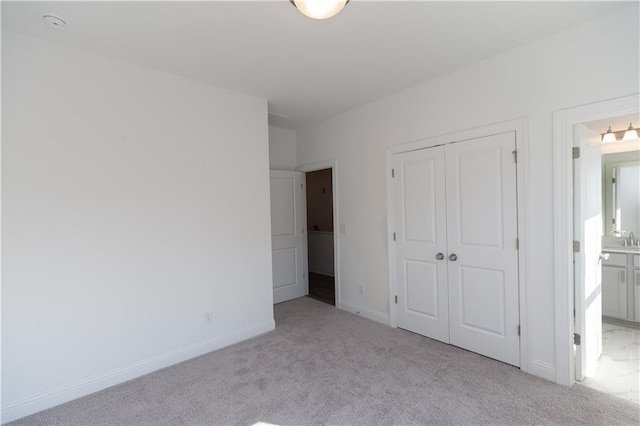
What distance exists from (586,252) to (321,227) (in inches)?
188

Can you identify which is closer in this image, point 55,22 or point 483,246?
point 55,22

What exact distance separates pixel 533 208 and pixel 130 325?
3580 millimetres

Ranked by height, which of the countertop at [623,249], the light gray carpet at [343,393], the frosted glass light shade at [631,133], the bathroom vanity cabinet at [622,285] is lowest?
the light gray carpet at [343,393]

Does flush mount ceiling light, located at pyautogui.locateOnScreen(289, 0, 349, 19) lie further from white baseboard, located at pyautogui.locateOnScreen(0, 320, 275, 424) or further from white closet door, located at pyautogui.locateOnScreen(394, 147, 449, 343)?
white baseboard, located at pyautogui.locateOnScreen(0, 320, 275, 424)

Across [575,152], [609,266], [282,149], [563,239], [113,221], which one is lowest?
[609,266]

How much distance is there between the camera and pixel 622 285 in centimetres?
340

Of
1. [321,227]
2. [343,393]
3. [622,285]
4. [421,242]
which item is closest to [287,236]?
[321,227]

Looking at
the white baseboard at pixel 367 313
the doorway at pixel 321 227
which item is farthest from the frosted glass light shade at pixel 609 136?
the doorway at pixel 321 227

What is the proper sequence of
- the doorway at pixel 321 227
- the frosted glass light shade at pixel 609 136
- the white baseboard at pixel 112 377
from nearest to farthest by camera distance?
the white baseboard at pixel 112 377 → the frosted glass light shade at pixel 609 136 → the doorway at pixel 321 227

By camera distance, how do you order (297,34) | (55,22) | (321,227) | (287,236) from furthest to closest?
(321,227) < (287,236) < (297,34) < (55,22)

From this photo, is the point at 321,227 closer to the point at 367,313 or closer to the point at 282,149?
the point at 282,149

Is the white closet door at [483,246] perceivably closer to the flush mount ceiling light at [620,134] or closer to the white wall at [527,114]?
the white wall at [527,114]

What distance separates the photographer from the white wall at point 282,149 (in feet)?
15.3

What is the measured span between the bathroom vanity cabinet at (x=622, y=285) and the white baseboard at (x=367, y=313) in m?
2.59
